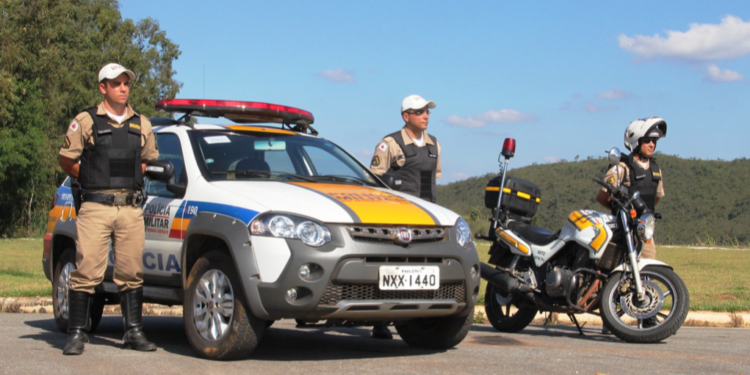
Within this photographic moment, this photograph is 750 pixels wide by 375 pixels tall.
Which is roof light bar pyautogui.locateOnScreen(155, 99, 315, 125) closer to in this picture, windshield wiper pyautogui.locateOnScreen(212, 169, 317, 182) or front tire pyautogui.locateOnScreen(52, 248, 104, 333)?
windshield wiper pyautogui.locateOnScreen(212, 169, 317, 182)

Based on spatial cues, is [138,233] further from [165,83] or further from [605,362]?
[165,83]

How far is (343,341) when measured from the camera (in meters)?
7.29

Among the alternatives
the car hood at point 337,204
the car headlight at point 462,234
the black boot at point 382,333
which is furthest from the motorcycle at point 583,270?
the car hood at point 337,204

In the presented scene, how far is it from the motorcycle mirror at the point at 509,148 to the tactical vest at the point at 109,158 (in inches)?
153

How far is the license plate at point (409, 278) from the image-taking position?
5445 millimetres

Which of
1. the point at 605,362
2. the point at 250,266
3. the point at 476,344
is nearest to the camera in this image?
the point at 250,266

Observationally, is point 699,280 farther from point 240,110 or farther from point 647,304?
point 240,110

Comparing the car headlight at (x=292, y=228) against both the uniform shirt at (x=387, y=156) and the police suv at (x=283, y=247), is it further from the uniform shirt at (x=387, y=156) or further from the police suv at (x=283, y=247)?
the uniform shirt at (x=387, y=156)

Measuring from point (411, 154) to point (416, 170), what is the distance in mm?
174

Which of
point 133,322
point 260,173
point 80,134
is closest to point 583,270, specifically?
point 260,173

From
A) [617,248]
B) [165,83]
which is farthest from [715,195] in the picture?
[617,248]

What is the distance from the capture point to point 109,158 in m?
6.13

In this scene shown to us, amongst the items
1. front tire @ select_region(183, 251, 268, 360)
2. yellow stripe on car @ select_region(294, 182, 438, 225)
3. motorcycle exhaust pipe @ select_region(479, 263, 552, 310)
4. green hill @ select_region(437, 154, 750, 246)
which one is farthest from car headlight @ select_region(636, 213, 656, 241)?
green hill @ select_region(437, 154, 750, 246)

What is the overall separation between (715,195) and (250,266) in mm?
85347
